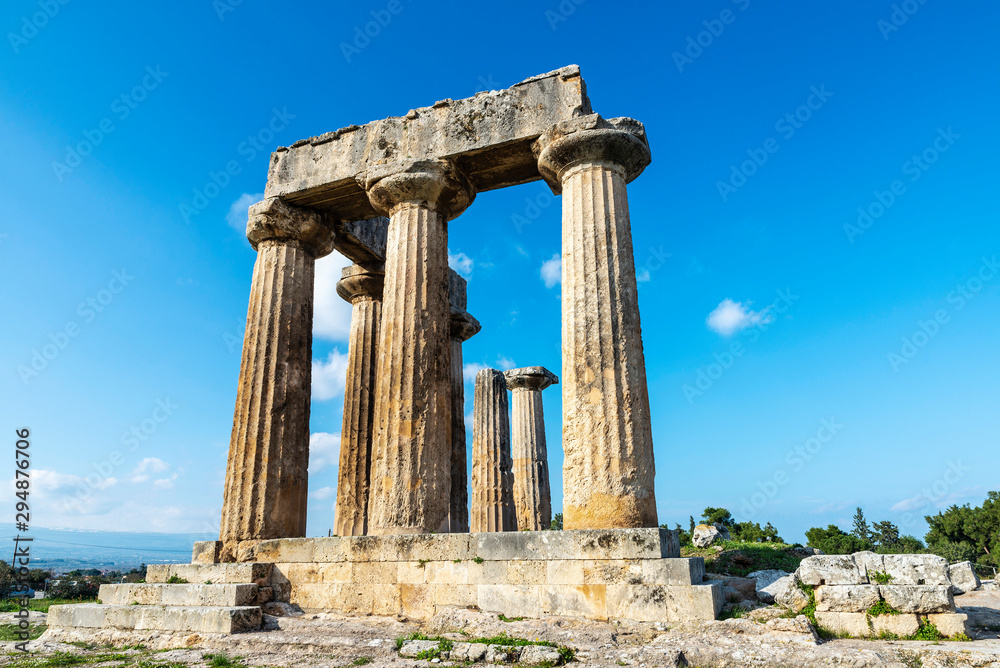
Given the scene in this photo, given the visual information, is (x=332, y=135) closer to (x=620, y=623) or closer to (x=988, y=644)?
(x=620, y=623)

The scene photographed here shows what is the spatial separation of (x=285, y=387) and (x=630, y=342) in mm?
7701

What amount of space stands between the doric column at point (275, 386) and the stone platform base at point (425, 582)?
913 millimetres

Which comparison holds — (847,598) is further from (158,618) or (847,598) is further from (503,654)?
(158,618)

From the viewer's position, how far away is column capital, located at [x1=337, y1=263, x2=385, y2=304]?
17.3 m

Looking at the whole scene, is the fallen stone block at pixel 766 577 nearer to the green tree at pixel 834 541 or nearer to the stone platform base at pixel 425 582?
the stone platform base at pixel 425 582

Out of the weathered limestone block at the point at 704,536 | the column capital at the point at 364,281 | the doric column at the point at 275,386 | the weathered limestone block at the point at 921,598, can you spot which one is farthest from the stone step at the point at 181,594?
the weathered limestone block at the point at 704,536

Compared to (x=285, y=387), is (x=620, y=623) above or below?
below

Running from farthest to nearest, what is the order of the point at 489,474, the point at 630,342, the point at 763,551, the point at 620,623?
the point at 489,474, the point at 763,551, the point at 630,342, the point at 620,623

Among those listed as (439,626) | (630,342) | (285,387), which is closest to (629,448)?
(630,342)

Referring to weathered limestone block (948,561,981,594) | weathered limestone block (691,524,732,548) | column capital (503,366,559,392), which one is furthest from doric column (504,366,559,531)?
weathered limestone block (948,561,981,594)

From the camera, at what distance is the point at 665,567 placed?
8297 millimetres

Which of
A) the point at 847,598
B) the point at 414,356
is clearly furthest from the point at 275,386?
the point at 847,598

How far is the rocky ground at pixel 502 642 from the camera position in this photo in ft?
22.3

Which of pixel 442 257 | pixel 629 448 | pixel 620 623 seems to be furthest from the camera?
pixel 442 257
